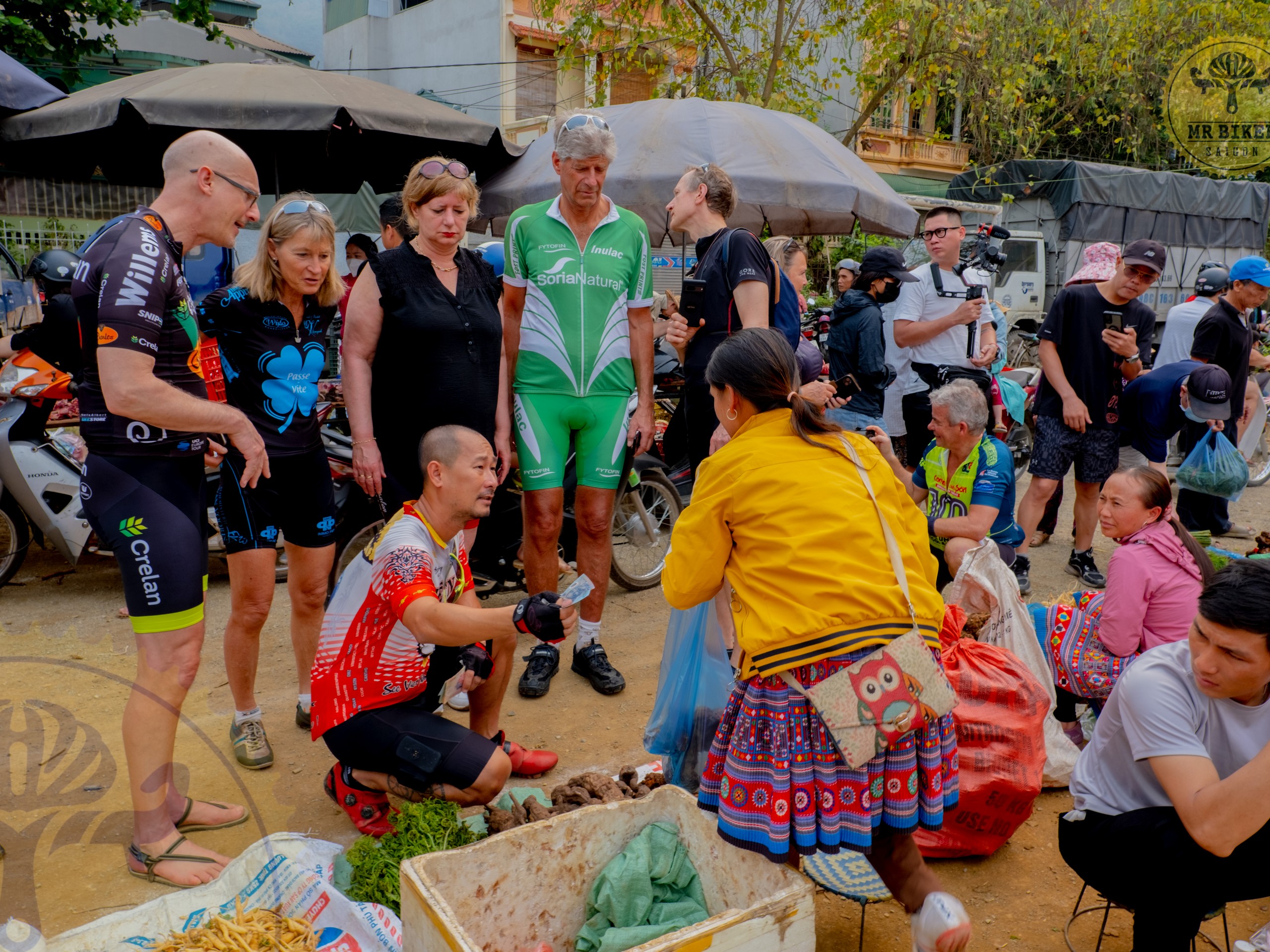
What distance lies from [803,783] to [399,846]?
1.10 meters

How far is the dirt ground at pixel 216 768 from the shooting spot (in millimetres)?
2645

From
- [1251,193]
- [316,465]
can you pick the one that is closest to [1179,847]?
[316,465]

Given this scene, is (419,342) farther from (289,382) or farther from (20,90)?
(20,90)

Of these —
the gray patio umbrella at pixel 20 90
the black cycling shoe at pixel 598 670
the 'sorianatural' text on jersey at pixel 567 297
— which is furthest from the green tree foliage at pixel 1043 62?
the black cycling shoe at pixel 598 670

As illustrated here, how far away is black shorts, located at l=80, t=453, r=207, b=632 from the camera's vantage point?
8.47 ft

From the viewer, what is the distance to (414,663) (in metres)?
2.79

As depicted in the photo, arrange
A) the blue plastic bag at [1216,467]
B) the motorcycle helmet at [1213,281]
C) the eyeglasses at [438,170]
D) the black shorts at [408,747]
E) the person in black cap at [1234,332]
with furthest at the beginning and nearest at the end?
1. the motorcycle helmet at [1213,281]
2. the person in black cap at [1234,332]
3. the blue plastic bag at [1216,467]
4. the eyeglasses at [438,170]
5. the black shorts at [408,747]

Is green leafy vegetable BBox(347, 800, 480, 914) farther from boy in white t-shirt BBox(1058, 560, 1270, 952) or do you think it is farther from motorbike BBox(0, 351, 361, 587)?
motorbike BBox(0, 351, 361, 587)

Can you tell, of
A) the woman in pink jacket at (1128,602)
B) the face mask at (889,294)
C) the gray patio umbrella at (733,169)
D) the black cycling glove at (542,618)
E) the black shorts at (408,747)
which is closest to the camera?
the black cycling glove at (542,618)

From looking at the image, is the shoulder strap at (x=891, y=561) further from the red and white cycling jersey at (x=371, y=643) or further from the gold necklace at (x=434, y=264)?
the gold necklace at (x=434, y=264)

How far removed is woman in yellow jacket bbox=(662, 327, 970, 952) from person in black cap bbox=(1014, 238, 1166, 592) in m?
3.64

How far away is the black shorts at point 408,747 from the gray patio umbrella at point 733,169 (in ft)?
18.1

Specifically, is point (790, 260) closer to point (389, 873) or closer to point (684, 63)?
point (389, 873)

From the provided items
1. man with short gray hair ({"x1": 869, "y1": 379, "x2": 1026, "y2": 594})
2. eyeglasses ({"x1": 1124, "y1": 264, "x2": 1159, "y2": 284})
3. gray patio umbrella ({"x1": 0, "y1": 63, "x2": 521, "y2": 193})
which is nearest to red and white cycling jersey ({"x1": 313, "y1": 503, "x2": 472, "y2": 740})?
man with short gray hair ({"x1": 869, "y1": 379, "x2": 1026, "y2": 594})
